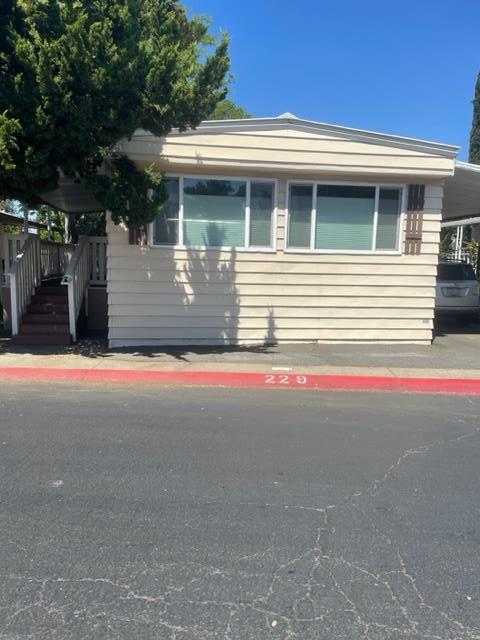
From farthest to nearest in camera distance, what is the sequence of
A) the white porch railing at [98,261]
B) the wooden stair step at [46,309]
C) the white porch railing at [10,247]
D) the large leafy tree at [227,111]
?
the large leafy tree at [227,111], the white porch railing at [98,261], the white porch railing at [10,247], the wooden stair step at [46,309]

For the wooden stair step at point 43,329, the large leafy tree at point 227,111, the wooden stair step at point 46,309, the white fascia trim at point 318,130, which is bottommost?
the wooden stair step at point 43,329

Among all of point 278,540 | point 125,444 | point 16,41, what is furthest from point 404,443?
point 16,41

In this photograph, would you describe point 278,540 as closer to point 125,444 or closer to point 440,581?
point 440,581

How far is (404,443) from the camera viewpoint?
17.6ft

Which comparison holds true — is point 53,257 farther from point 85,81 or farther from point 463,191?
point 463,191

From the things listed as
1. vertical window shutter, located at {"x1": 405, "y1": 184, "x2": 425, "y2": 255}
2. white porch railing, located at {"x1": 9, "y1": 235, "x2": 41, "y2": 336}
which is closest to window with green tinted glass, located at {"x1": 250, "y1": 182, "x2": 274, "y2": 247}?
vertical window shutter, located at {"x1": 405, "y1": 184, "x2": 425, "y2": 255}

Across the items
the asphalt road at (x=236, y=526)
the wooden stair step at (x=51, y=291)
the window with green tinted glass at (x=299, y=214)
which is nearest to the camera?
the asphalt road at (x=236, y=526)

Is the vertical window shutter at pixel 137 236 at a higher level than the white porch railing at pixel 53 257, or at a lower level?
higher

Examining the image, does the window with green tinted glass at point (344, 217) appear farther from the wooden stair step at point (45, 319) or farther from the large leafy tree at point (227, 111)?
the large leafy tree at point (227, 111)

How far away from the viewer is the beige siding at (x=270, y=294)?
10.3 m

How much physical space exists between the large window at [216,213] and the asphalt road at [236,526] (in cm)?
500

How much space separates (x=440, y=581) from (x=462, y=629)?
393 millimetres

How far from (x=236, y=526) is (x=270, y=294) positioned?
7391mm

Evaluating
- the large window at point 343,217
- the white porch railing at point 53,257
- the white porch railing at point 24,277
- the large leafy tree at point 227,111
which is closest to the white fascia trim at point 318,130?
the large window at point 343,217
